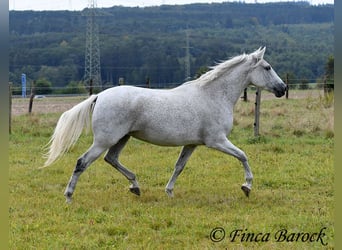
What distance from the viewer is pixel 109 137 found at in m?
6.41

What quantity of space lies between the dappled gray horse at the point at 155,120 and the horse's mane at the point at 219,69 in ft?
0.05

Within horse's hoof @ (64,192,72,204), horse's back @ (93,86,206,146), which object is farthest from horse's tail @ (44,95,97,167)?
horse's hoof @ (64,192,72,204)

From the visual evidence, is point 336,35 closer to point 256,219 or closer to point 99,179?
point 256,219

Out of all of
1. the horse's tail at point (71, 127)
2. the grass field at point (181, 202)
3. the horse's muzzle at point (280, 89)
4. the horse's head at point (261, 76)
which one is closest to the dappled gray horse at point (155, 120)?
the horse's tail at point (71, 127)

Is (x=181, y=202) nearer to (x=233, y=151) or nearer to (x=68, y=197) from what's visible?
(x=233, y=151)

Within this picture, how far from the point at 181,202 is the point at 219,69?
1974 mm

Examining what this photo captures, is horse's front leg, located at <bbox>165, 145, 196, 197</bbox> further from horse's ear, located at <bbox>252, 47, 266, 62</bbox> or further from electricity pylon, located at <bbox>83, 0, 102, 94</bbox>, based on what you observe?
electricity pylon, located at <bbox>83, 0, 102, 94</bbox>

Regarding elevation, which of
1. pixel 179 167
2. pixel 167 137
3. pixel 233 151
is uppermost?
pixel 167 137

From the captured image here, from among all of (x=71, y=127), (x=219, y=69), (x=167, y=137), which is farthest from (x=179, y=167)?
(x=71, y=127)

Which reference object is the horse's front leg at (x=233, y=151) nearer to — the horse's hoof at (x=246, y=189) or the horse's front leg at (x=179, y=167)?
the horse's hoof at (x=246, y=189)

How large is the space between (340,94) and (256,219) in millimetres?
3541

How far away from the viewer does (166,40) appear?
6425 cm

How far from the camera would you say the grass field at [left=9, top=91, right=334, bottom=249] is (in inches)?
193

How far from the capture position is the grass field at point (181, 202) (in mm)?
4898
